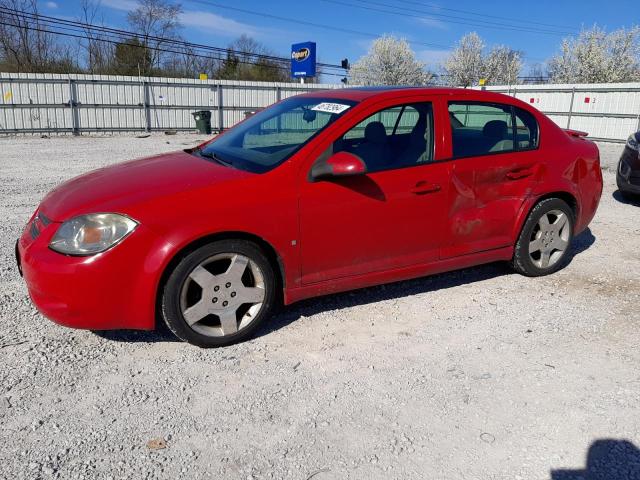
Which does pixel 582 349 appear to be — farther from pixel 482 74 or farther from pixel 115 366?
pixel 482 74

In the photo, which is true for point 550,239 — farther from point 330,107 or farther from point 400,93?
point 330,107

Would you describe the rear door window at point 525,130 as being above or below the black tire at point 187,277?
above

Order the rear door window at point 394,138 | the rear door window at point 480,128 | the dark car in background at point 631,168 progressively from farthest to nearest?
the dark car in background at point 631,168 → the rear door window at point 480,128 → the rear door window at point 394,138

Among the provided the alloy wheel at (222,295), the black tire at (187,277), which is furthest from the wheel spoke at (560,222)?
the alloy wheel at (222,295)

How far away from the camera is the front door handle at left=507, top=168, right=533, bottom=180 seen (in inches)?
174

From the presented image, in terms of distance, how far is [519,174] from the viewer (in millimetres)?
4457

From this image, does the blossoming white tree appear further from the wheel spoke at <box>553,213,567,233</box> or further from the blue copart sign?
the wheel spoke at <box>553,213,567,233</box>

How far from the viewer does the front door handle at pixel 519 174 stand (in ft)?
14.5

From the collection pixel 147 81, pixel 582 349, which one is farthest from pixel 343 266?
pixel 147 81

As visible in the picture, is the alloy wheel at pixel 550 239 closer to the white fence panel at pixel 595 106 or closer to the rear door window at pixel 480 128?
the rear door window at pixel 480 128

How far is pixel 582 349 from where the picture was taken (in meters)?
3.58

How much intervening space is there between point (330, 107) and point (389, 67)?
4701 cm

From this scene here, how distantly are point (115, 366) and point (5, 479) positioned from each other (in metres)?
0.99

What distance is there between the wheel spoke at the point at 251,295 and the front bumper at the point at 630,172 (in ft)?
22.1
